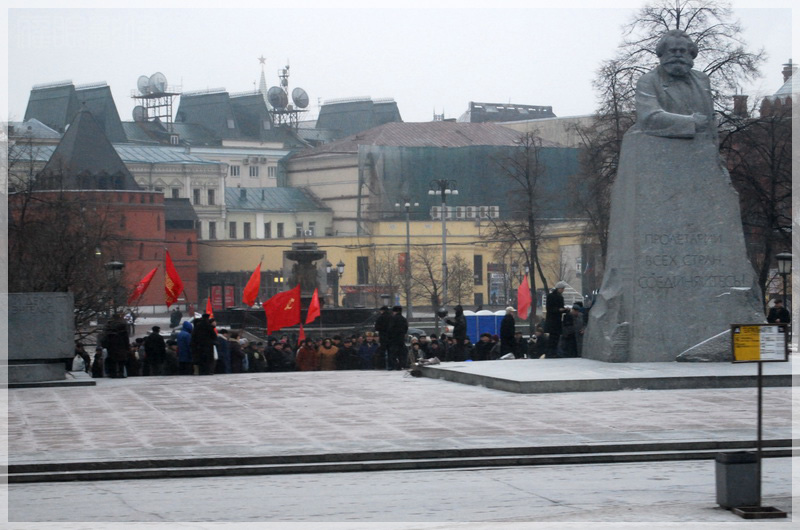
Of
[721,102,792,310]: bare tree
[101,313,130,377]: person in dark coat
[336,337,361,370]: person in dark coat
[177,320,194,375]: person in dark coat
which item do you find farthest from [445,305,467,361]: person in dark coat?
[721,102,792,310]: bare tree

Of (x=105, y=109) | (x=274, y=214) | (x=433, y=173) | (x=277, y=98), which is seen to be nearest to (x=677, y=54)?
(x=433, y=173)

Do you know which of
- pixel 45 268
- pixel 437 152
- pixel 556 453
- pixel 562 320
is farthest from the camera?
pixel 437 152

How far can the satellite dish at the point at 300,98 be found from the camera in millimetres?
161000

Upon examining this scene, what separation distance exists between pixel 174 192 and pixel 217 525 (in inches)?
4598

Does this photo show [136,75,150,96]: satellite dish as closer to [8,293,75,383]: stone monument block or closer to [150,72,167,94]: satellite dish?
[150,72,167,94]: satellite dish

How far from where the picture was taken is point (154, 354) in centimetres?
2769

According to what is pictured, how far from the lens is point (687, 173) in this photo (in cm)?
2264

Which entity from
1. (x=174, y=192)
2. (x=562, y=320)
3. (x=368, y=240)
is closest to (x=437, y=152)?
(x=368, y=240)

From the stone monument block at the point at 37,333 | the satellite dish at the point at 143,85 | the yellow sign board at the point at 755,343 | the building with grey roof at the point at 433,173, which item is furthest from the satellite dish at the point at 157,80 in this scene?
the yellow sign board at the point at 755,343

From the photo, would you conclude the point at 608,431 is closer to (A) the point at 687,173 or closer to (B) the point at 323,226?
(A) the point at 687,173

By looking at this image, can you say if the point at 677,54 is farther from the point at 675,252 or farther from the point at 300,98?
the point at 300,98

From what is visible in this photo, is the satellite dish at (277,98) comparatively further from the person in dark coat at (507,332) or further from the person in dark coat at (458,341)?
the person in dark coat at (507,332)

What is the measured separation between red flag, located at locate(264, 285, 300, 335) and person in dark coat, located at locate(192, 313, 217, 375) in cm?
574

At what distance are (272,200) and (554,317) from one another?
103m
